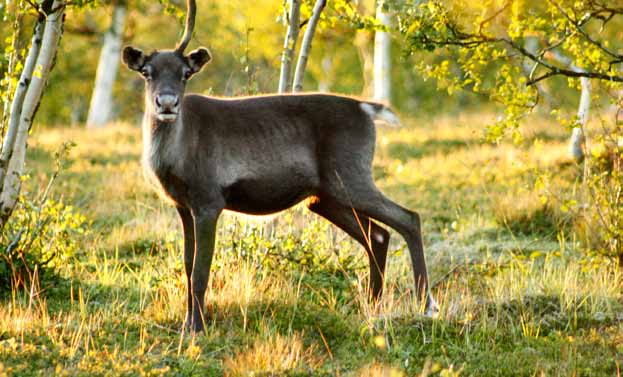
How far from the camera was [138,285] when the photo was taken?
27.1ft

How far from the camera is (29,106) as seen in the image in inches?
323

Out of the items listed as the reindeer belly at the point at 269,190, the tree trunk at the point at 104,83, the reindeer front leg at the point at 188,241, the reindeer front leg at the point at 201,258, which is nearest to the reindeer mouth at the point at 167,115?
the reindeer front leg at the point at 201,258

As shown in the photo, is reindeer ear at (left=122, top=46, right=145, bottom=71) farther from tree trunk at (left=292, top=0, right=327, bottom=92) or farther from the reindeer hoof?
the reindeer hoof

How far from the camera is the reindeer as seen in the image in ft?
22.9

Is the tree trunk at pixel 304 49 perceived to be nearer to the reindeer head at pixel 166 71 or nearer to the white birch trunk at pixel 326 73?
the reindeer head at pixel 166 71

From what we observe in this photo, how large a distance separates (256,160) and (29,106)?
7.68ft

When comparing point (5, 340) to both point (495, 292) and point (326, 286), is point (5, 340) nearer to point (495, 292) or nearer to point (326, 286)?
point (326, 286)

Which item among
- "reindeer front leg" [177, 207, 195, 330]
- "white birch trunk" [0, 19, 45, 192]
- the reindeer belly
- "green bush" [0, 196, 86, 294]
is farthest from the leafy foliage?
the reindeer belly

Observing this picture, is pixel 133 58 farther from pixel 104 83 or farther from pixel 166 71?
pixel 104 83

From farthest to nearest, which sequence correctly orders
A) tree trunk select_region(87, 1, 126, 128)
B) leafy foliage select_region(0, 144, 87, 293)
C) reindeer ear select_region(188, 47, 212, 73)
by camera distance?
tree trunk select_region(87, 1, 126, 128)
leafy foliage select_region(0, 144, 87, 293)
reindeer ear select_region(188, 47, 212, 73)

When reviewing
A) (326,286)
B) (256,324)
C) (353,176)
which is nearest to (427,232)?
(326,286)

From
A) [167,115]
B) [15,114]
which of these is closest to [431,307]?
[167,115]

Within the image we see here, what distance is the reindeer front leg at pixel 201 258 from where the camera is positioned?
22.9 ft

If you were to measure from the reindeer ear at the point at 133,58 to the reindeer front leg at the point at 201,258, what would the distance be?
1.25 metres
